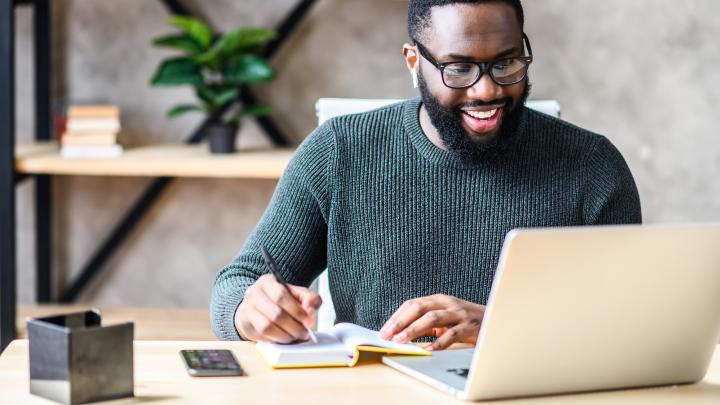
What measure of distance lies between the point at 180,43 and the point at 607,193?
127cm

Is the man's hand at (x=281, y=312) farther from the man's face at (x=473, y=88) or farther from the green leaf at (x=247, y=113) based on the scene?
the green leaf at (x=247, y=113)

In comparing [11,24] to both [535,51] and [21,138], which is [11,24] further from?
[535,51]

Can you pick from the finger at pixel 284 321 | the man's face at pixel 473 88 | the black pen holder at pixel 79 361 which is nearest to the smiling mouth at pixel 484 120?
the man's face at pixel 473 88

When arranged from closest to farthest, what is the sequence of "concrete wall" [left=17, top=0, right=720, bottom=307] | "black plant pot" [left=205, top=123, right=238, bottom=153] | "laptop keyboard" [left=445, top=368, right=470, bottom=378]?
"laptop keyboard" [left=445, top=368, right=470, bottom=378]
"black plant pot" [left=205, top=123, right=238, bottom=153]
"concrete wall" [left=17, top=0, right=720, bottom=307]

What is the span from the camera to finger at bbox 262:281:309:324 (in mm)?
1188

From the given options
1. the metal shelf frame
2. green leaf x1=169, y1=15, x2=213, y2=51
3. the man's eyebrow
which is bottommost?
the metal shelf frame

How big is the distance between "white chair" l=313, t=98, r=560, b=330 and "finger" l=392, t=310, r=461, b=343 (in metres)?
0.43

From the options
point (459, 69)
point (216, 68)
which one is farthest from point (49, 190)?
point (459, 69)

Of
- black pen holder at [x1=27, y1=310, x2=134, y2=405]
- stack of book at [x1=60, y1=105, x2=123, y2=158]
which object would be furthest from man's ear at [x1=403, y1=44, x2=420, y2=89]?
stack of book at [x1=60, y1=105, x2=123, y2=158]

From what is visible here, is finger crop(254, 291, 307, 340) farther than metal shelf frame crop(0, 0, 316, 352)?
No

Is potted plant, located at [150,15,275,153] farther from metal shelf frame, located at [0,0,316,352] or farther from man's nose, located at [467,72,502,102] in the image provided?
man's nose, located at [467,72,502,102]

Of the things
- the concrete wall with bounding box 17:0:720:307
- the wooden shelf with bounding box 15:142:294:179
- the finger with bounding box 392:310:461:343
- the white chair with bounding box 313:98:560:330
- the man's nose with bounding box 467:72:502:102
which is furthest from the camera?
the concrete wall with bounding box 17:0:720:307

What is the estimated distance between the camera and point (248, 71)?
2.45 m

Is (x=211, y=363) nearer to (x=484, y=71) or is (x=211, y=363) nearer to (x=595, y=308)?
(x=595, y=308)
